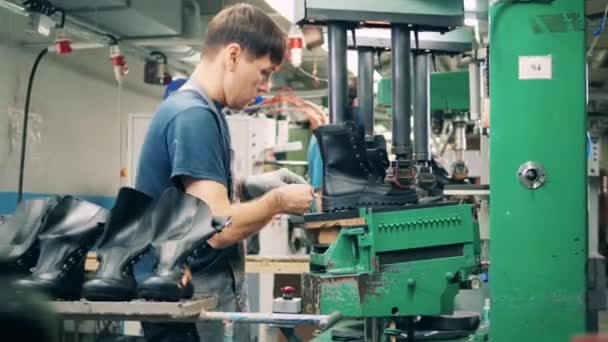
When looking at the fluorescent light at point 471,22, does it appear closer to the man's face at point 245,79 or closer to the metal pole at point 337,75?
the metal pole at point 337,75

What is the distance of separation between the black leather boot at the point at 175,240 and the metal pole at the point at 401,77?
4.18ft

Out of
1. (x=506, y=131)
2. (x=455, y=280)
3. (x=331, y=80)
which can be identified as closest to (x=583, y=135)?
(x=506, y=131)

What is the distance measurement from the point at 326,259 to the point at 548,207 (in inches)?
27.4

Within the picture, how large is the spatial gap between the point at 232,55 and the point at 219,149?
0.30m

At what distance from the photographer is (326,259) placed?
7.16 ft

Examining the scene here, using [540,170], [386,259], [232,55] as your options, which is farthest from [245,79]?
[540,170]

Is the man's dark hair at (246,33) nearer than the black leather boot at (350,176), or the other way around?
the man's dark hair at (246,33)

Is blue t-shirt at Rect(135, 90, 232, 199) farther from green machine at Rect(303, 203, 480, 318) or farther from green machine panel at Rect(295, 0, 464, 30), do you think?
green machine panel at Rect(295, 0, 464, 30)

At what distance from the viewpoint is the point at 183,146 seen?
65.9 inches

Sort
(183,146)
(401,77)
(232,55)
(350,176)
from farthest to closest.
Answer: (401,77), (350,176), (232,55), (183,146)

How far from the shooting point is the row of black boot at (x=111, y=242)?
4.20 ft

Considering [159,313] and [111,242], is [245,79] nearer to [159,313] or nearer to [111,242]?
[111,242]

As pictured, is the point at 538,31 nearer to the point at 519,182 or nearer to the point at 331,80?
the point at 519,182

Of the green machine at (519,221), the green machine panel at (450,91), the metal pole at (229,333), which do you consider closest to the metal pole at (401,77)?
the green machine at (519,221)
